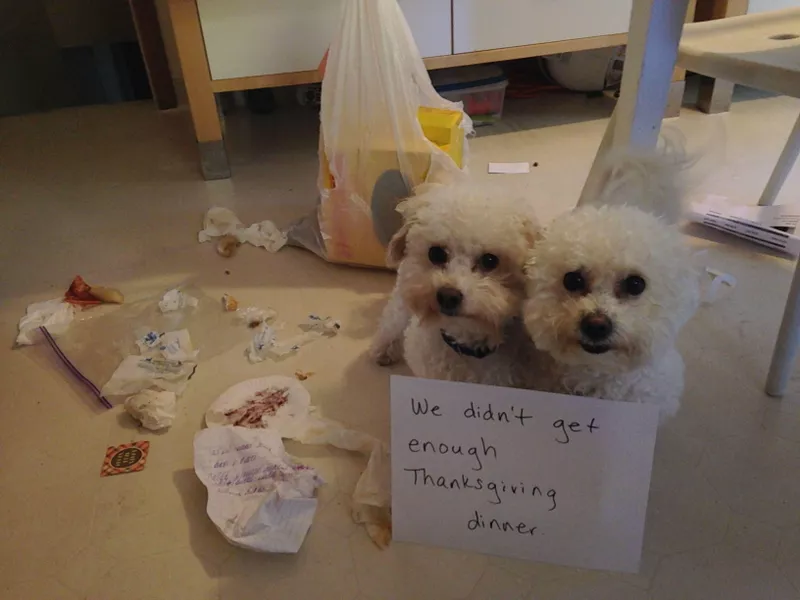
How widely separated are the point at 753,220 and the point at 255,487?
1.07m

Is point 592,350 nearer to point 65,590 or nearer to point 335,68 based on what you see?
point 65,590

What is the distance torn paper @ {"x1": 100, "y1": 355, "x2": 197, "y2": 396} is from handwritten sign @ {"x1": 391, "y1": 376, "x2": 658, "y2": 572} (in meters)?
0.44

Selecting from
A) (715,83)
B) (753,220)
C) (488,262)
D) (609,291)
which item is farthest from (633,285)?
(715,83)

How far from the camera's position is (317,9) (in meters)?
1.53

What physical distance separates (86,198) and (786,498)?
5.09 ft

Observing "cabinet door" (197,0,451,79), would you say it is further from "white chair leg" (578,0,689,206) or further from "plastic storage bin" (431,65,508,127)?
"white chair leg" (578,0,689,206)

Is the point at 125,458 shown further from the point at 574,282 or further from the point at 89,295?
the point at 574,282

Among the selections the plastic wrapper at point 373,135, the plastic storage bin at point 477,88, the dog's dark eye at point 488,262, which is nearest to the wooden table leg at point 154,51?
the plastic storage bin at point 477,88

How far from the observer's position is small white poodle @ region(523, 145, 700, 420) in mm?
655

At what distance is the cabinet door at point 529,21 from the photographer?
5.36 ft

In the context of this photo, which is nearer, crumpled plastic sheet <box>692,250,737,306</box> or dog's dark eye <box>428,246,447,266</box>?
dog's dark eye <box>428,246,447,266</box>

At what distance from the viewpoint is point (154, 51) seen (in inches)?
81.2

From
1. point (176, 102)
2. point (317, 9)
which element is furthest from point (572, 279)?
point (176, 102)

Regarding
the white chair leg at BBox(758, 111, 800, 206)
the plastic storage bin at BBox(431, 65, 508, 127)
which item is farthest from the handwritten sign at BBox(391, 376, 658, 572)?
the plastic storage bin at BBox(431, 65, 508, 127)
